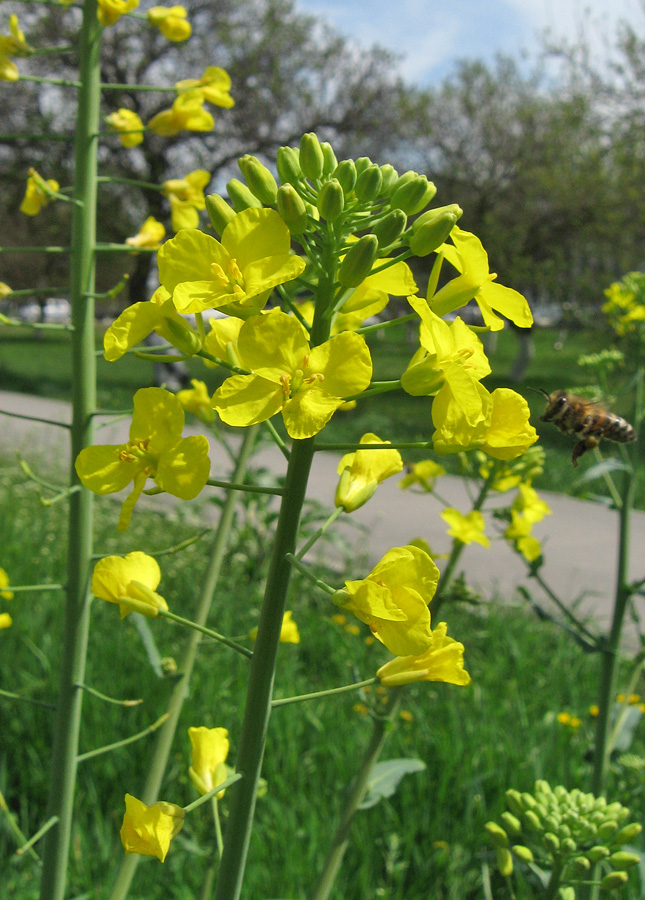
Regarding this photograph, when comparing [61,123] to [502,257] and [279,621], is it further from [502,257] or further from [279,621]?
[279,621]

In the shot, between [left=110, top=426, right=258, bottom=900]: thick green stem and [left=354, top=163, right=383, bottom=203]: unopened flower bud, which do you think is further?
[left=110, top=426, right=258, bottom=900]: thick green stem

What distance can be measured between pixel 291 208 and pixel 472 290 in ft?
0.85

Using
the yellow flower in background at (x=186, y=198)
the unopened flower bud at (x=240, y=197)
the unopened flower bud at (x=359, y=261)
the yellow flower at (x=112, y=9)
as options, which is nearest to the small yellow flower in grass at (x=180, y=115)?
the yellow flower in background at (x=186, y=198)

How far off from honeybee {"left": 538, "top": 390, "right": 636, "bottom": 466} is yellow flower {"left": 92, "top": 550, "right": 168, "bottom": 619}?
4.12 feet

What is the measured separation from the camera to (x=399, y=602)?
81cm

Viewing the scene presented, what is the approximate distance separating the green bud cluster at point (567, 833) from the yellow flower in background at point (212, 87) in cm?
175

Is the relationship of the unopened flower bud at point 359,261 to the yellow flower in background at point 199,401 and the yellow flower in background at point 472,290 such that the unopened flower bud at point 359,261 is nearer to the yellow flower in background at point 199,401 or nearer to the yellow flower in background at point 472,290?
the yellow flower in background at point 472,290

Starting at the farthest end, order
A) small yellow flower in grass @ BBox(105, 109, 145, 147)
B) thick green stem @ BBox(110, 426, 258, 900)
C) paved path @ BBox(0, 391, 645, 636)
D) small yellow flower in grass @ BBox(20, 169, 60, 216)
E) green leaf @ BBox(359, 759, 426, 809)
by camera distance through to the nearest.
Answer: paved path @ BBox(0, 391, 645, 636)
small yellow flower in grass @ BBox(105, 109, 145, 147)
small yellow flower in grass @ BBox(20, 169, 60, 216)
green leaf @ BBox(359, 759, 426, 809)
thick green stem @ BBox(110, 426, 258, 900)

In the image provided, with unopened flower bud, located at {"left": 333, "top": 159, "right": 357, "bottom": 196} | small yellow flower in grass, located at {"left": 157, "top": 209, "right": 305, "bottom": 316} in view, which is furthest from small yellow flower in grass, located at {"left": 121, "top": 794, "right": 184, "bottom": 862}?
unopened flower bud, located at {"left": 333, "top": 159, "right": 357, "bottom": 196}

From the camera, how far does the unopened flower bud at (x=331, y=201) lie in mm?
867

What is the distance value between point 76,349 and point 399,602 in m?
0.97

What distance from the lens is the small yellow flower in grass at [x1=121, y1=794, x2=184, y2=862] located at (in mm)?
823

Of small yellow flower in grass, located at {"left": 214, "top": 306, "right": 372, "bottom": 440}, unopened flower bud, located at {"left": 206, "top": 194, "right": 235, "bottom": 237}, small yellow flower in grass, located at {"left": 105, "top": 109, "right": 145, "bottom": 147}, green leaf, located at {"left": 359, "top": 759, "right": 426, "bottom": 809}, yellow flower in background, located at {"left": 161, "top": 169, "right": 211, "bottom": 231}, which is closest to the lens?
small yellow flower in grass, located at {"left": 214, "top": 306, "right": 372, "bottom": 440}

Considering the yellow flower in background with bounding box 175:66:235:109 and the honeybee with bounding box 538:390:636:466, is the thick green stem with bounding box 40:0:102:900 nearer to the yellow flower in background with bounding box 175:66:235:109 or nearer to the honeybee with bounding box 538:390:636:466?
the yellow flower in background with bounding box 175:66:235:109
